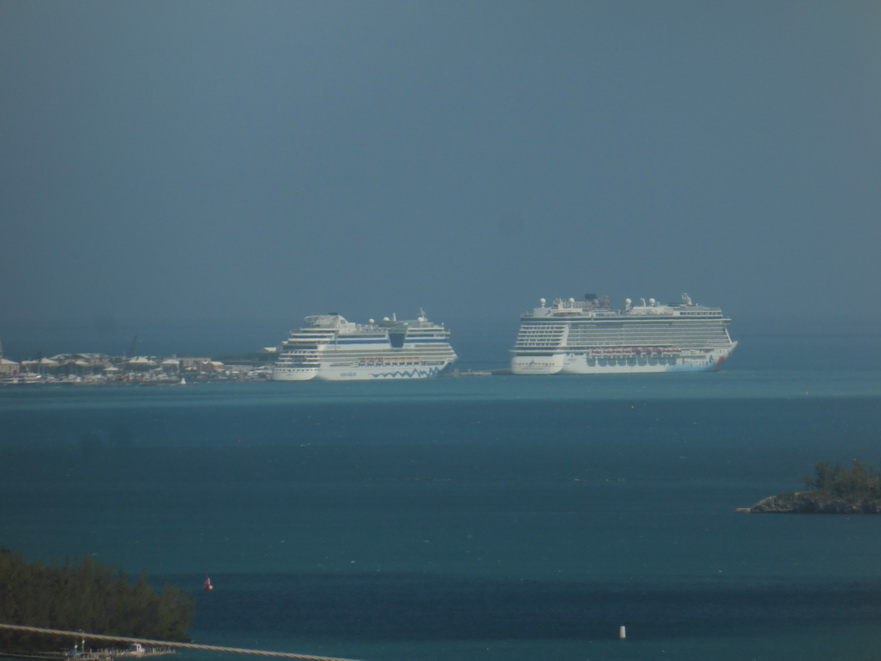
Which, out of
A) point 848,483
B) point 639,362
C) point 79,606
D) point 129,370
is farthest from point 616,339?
point 79,606

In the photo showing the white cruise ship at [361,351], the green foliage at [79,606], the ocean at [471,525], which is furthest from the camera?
the white cruise ship at [361,351]

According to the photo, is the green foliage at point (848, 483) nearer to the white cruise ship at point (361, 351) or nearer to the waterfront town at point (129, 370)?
the white cruise ship at point (361, 351)

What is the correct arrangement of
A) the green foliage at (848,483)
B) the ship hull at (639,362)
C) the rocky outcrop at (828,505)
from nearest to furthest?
the rocky outcrop at (828,505) < the green foliage at (848,483) < the ship hull at (639,362)

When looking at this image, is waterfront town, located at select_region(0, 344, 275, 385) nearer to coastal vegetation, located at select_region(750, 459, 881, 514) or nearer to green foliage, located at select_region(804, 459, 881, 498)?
green foliage, located at select_region(804, 459, 881, 498)

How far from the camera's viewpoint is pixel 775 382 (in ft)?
170

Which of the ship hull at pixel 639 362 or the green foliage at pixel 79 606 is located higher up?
the ship hull at pixel 639 362

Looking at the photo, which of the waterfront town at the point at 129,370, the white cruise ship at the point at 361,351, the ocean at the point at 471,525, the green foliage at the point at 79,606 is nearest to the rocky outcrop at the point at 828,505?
the ocean at the point at 471,525

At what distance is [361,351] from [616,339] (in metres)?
9.21

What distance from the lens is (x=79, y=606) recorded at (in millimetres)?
11883

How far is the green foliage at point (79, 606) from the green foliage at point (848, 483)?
1047 centimetres

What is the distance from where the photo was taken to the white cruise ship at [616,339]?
180ft

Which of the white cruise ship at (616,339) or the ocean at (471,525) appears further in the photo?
the white cruise ship at (616,339)

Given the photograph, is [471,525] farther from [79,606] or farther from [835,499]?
[79,606]

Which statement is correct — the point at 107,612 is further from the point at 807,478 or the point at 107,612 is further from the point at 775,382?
the point at 775,382
